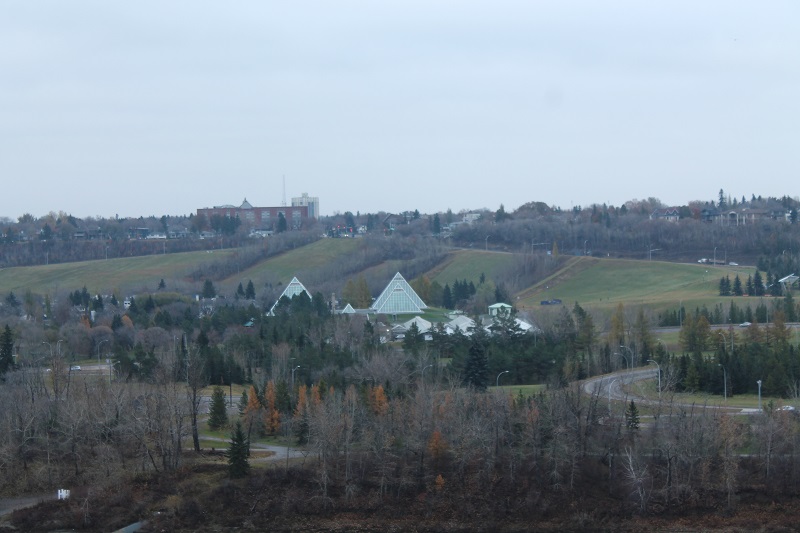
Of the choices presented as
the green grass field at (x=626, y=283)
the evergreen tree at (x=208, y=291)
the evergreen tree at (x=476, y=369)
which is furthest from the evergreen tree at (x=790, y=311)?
the evergreen tree at (x=208, y=291)

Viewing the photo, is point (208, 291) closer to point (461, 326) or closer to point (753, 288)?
point (461, 326)

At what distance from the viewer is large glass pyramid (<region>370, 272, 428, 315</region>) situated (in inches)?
2768

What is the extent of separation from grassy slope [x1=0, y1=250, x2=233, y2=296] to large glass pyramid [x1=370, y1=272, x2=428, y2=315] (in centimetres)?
2671

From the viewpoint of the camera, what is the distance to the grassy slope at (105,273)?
299ft

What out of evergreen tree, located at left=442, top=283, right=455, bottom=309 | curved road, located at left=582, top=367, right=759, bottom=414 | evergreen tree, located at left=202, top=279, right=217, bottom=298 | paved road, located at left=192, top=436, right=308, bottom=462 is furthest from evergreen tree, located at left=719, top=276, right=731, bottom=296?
paved road, located at left=192, top=436, right=308, bottom=462

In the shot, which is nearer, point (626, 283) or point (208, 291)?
point (208, 291)

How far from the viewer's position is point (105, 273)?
320 ft

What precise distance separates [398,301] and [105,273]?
1493 inches

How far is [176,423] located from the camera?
3209 cm

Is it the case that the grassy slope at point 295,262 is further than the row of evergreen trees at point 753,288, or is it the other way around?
the grassy slope at point 295,262

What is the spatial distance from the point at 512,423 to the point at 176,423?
1005 centimetres

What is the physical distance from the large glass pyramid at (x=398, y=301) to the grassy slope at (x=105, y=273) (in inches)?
1052

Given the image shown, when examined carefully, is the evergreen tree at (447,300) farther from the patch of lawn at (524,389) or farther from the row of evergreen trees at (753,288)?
the patch of lawn at (524,389)

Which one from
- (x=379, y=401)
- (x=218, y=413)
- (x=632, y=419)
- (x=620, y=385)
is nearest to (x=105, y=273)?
(x=218, y=413)
